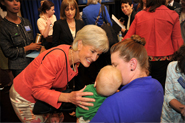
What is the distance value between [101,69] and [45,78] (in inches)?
20.2

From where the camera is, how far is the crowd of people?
86 centimetres

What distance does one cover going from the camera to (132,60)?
3.52 ft

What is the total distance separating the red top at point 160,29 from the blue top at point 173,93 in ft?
1.95

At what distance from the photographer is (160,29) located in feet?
6.52

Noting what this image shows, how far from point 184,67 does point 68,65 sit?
1.20m

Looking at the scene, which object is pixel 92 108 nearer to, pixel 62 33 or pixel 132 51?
pixel 132 51

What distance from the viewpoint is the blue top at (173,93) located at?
4.88 ft

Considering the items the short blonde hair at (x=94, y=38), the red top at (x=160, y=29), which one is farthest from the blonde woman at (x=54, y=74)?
the red top at (x=160, y=29)

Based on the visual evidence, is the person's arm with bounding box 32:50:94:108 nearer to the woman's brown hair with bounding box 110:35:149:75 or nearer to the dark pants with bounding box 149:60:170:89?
the woman's brown hair with bounding box 110:35:149:75

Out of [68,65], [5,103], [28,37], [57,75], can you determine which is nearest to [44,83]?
[57,75]

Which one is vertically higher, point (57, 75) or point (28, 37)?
point (28, 37)

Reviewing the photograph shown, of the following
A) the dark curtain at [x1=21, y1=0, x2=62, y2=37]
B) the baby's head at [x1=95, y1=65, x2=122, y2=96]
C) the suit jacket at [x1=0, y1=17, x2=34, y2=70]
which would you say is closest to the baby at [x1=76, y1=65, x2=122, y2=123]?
the baby's head at [x1=95, y1=65, x2=122, y2=96]

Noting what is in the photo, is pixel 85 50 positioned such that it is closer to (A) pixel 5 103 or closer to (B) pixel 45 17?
(B) pixel 45 17

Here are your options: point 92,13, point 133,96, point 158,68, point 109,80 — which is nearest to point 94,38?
point 109,80
